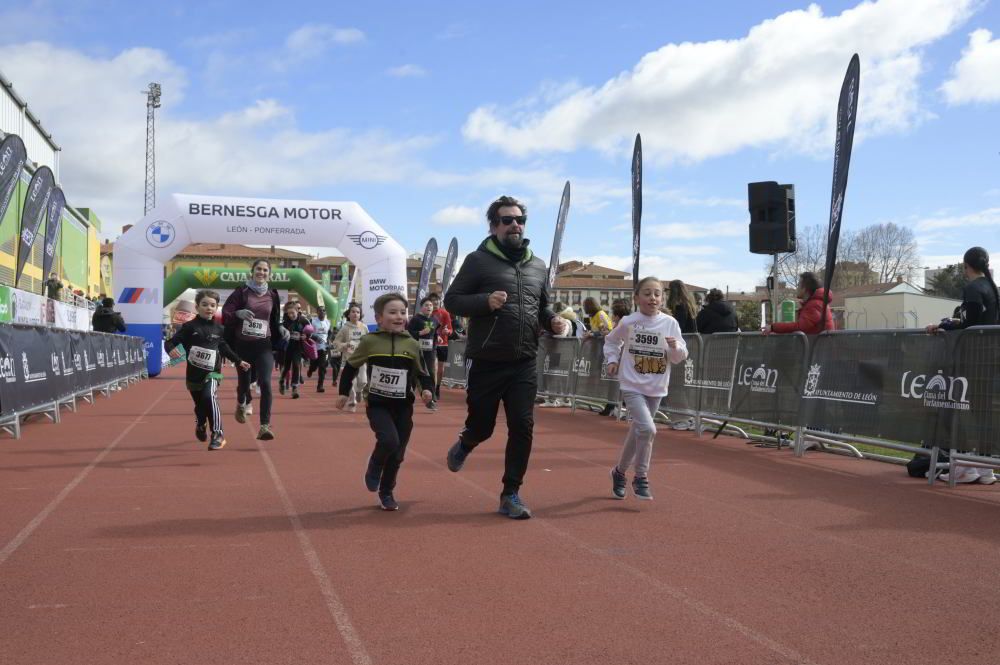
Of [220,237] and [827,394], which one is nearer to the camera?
[827,394]

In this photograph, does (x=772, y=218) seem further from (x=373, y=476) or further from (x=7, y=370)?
(x=7, y=370)

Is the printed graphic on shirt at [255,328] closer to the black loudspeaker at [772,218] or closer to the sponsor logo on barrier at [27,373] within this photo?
the sponsor logo on barrier at [27,373]

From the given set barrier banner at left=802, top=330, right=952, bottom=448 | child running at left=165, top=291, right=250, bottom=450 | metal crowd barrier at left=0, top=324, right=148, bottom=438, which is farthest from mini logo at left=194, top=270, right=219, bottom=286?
barrier banner at left=802, top=330, right=952, bottom=448

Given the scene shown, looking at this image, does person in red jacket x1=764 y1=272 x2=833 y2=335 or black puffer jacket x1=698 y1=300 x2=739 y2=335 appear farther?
black puffer jacket x1=698 y1=300 x2=739 y2=335

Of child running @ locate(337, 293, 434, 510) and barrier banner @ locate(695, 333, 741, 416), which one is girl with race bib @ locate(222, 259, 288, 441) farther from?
barrier banner @ locate(695, 333, 741, 416)

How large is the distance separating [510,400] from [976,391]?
4.07 metres

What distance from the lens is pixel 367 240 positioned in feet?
94.5

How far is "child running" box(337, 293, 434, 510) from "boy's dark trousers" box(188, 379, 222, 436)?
350 cm

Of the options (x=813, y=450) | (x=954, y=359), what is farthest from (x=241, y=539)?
(x=813, y=450)

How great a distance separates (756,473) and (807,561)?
367 centimetres

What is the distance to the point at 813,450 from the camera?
10.4 metres

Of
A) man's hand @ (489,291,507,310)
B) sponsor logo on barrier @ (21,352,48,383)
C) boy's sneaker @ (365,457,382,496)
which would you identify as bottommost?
boy's sneaker @ (365,457,382,496)

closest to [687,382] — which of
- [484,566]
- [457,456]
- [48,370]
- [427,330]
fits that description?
[427,330]

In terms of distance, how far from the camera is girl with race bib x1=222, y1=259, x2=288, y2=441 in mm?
10172
